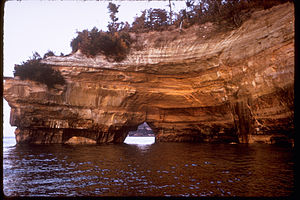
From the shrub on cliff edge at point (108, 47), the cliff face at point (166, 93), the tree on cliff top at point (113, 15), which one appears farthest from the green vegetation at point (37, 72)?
the tree on cliff top at point (113, 15)

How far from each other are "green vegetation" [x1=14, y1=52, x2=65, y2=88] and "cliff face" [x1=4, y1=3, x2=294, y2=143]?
545 millimetres

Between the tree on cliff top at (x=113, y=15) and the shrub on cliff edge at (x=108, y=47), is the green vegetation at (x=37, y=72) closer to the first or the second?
the shrub on cliff edge at (x=108, y=47)

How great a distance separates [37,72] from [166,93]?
12803mm

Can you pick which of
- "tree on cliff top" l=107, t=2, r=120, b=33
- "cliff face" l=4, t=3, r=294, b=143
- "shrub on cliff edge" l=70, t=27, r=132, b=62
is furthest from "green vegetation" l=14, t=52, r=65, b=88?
"tree on cliff top" l=107, t=2, r=120, b=33

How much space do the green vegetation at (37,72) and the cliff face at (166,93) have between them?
54cm

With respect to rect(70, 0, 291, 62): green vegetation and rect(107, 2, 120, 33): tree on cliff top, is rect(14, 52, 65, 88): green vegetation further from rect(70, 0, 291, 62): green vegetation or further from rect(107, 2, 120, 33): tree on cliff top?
rect(107, 2, 120, 33): tree on cliff top

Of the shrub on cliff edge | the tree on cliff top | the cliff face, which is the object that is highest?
the tree on cliff top

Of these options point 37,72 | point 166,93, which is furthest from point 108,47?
point 166,93

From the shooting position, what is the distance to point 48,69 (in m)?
20.2

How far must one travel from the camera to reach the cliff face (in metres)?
16.1

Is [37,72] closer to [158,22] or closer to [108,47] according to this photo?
[108,47]

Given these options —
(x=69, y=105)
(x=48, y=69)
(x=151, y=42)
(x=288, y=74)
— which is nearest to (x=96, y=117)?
(x=69, y=105)

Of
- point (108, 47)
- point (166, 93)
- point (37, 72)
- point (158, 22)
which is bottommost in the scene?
point (166, 93)

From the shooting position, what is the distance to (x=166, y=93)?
2238 cm
